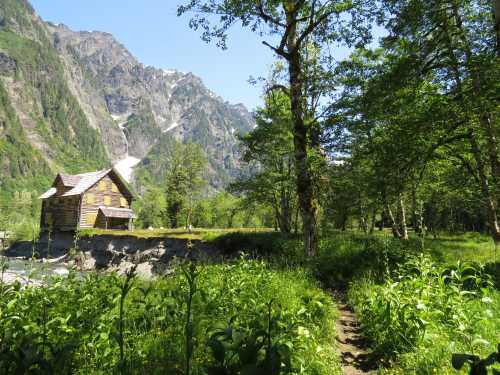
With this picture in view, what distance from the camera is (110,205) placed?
158 feet

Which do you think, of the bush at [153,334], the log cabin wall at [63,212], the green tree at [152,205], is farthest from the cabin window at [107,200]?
the bush at [153,334]

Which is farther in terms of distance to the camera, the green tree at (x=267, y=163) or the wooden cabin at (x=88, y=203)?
the wooden cabin at (x=88, y=203)

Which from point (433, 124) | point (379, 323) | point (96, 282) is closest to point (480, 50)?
point (433, 124)

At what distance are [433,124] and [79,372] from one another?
38.8 feet

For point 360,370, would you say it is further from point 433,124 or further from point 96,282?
point 433,124

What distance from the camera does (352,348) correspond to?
5289 mm

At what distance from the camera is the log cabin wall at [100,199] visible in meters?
43.9

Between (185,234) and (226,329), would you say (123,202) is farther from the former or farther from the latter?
(226,329)

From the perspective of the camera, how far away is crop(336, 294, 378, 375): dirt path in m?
4.45

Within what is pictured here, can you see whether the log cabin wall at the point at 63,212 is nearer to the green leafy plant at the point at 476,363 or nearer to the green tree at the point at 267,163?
the green tree at the point at 267,163

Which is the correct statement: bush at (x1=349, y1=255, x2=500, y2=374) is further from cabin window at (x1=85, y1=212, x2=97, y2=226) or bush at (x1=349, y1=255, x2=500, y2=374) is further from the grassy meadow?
cabin window at (x1=85, y1=212, x2=97, y2=226)

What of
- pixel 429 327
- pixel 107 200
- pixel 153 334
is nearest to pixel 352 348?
pixel 429 327

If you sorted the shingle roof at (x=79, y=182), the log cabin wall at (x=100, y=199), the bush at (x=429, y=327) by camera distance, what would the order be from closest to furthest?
the bush at (x=429, y=327) → the log cabin wall at (x=100, y=199) → the shingle roof at (x=79, y=182)

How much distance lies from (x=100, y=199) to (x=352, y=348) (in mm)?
47955
